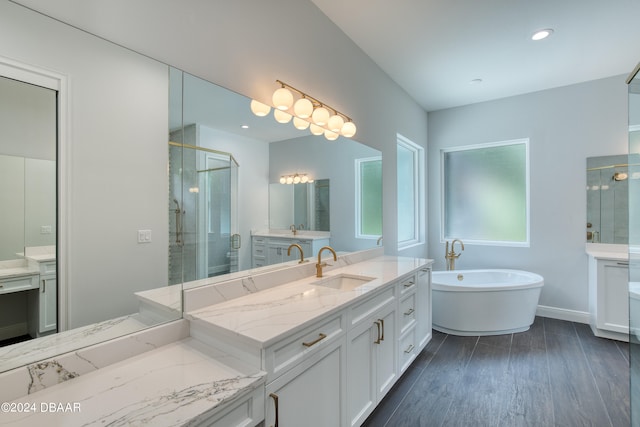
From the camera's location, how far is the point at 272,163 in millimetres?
1875

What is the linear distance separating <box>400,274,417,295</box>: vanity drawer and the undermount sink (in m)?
0.30

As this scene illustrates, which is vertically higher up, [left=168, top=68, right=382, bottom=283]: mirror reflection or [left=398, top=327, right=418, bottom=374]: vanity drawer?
[left=168, top=68, right=382, bottom=283]: mirror reflection

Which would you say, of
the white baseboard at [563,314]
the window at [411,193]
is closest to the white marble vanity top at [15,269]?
the window at [411,193]

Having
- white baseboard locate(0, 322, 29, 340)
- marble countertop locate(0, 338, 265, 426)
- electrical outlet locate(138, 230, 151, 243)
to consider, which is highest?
electrical outlet locate(138, 230, 151, 243)

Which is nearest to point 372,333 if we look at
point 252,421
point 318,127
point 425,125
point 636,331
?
point 252,421

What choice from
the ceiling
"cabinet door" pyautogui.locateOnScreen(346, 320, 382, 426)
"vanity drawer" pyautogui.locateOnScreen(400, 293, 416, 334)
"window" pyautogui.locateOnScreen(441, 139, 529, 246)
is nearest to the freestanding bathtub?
"vanity drawer" pyautogui.locateOnScreen(400, 293, 416, 334)

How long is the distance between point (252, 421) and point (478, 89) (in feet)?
13.7

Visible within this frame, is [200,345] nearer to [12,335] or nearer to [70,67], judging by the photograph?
[12,335]

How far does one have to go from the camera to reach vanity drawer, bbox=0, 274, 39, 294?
840 mm

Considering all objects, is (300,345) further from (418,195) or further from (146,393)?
(418,195)

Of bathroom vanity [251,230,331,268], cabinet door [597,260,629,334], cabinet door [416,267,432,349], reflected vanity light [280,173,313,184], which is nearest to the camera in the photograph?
bathroom vanity [251,230,331,268]

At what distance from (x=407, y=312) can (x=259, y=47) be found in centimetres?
212

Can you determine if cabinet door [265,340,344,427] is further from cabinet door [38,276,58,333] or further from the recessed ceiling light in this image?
the recessed ceiling light

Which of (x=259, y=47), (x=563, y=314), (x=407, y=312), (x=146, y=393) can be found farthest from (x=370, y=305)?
(x=563, y=314)
